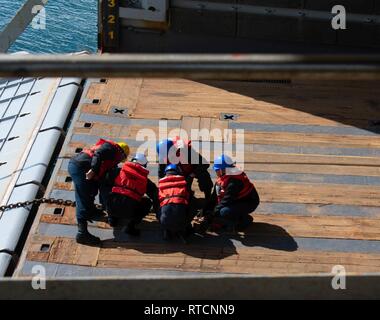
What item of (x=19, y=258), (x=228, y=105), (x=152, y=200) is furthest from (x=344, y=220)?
(x=19, y=258)

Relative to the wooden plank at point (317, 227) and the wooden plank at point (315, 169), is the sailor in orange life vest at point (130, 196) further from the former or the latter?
the wooden plank at point (315, 169)

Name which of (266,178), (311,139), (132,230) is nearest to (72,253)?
(132,230)

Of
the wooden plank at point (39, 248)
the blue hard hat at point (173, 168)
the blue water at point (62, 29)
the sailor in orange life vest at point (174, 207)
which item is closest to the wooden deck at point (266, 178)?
the wooden plank at point (39, 248)

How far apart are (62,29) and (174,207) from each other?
47.0ft

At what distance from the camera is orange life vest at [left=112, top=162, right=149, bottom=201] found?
7293 millimetres

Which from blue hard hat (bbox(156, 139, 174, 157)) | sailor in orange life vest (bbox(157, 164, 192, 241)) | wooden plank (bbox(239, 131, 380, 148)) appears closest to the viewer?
sailor in orange life vest (bbox(157, 164, 192, 241))

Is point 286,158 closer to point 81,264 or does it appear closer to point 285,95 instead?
point 285,95

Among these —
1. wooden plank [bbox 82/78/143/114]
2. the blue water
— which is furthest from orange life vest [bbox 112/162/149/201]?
the blue water

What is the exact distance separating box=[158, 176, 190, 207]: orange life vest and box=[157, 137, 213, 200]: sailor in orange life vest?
A: 0.34 metres

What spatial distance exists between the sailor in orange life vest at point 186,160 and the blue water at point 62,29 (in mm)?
12002

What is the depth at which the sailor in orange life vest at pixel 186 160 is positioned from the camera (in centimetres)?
776

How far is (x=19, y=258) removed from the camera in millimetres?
7227

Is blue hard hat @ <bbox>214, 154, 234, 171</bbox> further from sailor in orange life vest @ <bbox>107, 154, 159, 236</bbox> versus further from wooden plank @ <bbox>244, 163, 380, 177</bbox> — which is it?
wooden plank @ <bbox>244, 163, 380, 177</bbox>

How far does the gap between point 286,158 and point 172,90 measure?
241 cm
